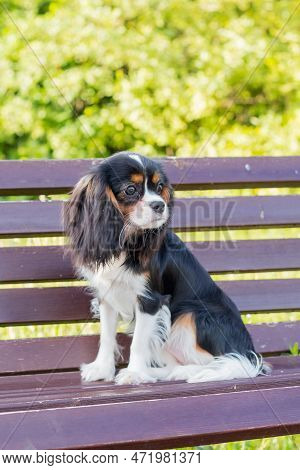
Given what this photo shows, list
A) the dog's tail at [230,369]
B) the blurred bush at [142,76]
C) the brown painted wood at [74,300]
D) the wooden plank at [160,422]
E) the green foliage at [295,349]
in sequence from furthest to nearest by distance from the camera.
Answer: the blurred bush at [142,76] < the green foliage at [295,349] < the brown painted wood at [74,300] < the dog's tail at [230,369] < the wooden plank at [160,422]

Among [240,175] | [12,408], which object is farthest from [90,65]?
Answer: [12,408]

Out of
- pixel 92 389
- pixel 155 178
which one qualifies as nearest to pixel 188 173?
pixel 155 178

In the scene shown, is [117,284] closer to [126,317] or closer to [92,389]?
[126,317]

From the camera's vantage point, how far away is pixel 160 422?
2008 mm

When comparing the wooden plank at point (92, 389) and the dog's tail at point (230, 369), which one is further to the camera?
the dog's tail at point (230, 369)

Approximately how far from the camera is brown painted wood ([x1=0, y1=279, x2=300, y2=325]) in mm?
2967

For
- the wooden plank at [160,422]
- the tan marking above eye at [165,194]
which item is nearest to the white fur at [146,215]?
the tan marking above eye at [165,194]

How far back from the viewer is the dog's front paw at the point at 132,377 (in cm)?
273

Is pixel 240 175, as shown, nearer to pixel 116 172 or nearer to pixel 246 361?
pixel 116 172

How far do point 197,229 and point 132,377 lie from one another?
822mm

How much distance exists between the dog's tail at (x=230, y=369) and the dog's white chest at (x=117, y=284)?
0.38 meters

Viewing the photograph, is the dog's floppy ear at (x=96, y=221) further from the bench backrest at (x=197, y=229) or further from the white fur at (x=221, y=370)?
the white fur at (x=221, y=370)

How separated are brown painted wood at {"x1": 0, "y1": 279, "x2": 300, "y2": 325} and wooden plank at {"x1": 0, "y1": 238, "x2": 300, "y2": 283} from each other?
2.5 inches
